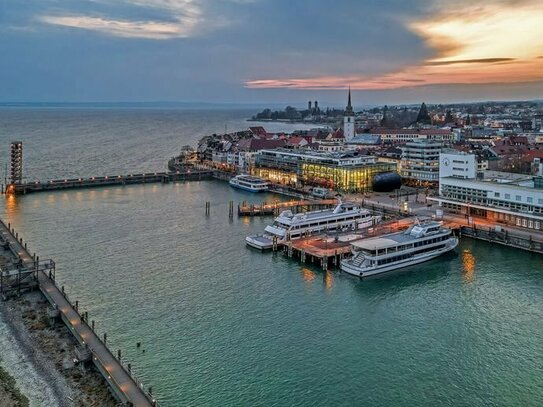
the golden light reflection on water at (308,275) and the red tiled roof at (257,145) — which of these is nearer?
the golden light reflection on water at (308,275)

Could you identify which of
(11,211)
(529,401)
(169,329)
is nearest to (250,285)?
(169,329)

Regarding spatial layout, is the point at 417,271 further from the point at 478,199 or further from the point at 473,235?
the point at 478,199

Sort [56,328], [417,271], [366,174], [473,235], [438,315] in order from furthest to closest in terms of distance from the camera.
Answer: [366,174] < [473,235] < [417,271] < [438,315] < [56,328]

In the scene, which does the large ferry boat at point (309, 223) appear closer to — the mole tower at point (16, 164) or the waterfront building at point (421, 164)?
the waterfront building at point (421, 164)

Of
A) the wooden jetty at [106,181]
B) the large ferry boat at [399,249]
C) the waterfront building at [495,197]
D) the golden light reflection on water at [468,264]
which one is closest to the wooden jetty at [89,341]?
the large ferry boat at [399,249]

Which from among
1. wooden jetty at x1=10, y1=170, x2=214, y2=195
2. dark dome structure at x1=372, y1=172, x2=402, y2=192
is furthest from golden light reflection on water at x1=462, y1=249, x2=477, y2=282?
wooden jetty at x1=10, y1=170, x2=214, y2=195

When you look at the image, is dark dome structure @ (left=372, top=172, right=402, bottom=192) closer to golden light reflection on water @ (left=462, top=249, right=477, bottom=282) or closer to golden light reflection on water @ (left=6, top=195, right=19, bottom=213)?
golden light reflection on water @ (left=462, top=249, right=477, bottom=282)
